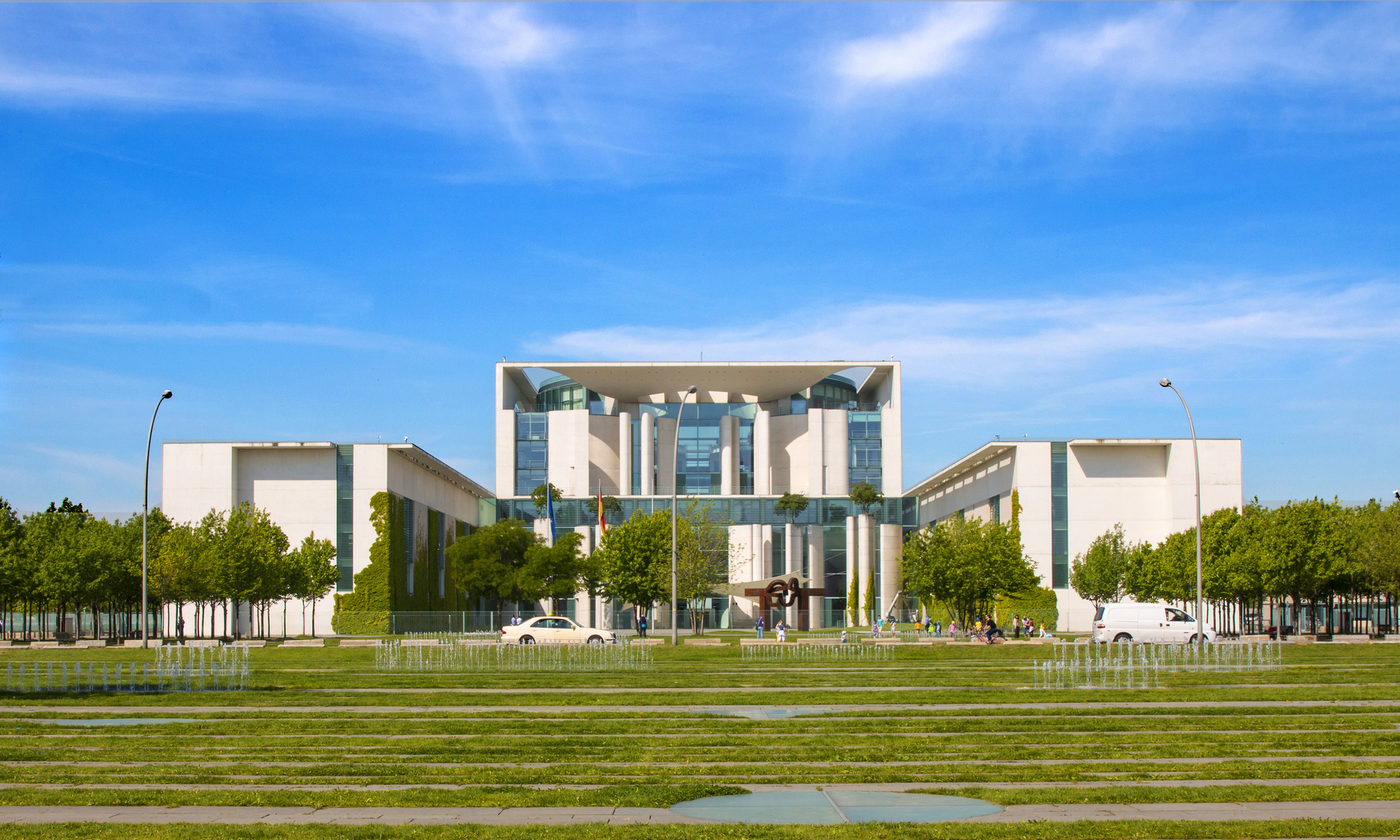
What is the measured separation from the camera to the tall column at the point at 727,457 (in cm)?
10131

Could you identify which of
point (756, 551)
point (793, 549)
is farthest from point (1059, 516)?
point (756, 551)

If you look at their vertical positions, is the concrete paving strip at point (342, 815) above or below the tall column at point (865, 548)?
above

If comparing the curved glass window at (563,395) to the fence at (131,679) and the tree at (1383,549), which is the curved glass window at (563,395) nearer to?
the tree at (1383,549)

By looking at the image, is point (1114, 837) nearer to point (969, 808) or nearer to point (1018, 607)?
point (969, 808)

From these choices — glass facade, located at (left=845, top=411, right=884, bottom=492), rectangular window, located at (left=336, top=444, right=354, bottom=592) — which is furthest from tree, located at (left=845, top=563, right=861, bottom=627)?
rectangular window, located at (left=336, top=444, right=354, bottom=592)

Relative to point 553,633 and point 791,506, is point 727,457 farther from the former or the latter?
Result: point 553,633

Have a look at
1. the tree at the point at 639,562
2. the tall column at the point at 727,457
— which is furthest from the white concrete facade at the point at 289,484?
the tall column at the point at 727,457

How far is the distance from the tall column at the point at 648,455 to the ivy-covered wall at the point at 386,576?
21950mm

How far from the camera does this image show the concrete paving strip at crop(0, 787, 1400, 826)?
1013 cm

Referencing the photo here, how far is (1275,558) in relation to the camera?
200 ft

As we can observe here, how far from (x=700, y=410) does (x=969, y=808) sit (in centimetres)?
9332

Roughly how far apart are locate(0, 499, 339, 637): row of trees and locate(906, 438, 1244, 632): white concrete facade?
43636 mm

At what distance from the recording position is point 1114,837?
9.33 meters

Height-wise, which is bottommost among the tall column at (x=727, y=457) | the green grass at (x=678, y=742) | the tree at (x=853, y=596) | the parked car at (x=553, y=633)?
the tree at (x=853, y=596)
